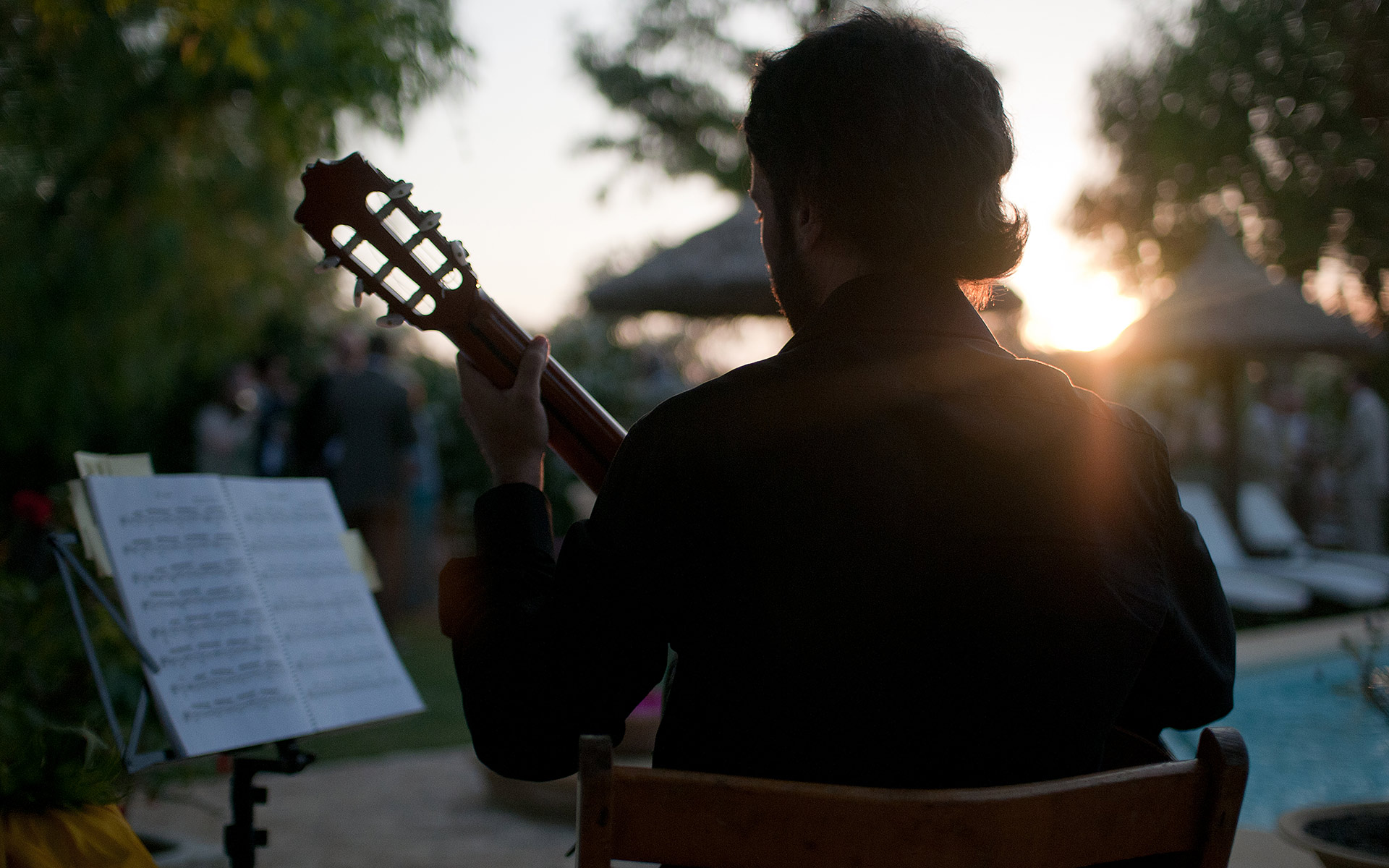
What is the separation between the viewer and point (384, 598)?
299 inches

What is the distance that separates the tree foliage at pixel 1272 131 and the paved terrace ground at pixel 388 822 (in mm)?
19998

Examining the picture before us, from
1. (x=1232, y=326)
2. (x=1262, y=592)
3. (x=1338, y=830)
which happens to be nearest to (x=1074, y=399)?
(x=1338, y=830)

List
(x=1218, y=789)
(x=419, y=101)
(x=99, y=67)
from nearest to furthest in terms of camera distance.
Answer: (x=1218, y=789)
(x=419, y=101)
(x=99, y=67)

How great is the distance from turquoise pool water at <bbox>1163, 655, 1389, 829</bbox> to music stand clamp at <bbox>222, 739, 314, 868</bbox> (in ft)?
14.3

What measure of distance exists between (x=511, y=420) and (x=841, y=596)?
20.3 inches

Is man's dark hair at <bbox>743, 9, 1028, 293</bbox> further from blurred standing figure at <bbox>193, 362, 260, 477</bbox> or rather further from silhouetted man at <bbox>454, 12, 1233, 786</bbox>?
blurred standing figure at <bbox>193, 362, 260, 477</bbox>

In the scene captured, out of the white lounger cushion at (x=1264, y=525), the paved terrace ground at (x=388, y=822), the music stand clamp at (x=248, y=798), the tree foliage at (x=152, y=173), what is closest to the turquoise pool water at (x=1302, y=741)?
the paved terrace ground at (x=388, y=822)

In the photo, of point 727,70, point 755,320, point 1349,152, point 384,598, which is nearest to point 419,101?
point 755,320

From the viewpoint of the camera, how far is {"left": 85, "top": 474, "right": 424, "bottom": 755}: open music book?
6.18 ft

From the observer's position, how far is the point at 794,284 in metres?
1.29

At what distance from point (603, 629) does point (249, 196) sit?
988 centimetres

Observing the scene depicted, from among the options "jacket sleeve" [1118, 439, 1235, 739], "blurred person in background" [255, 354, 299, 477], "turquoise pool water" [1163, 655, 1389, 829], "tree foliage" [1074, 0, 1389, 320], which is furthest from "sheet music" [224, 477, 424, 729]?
"tree foliage" [1074, 0, 1389, 320]

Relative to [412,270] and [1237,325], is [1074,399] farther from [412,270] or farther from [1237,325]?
[1237,325]

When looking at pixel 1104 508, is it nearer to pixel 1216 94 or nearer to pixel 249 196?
pixel 249 196
